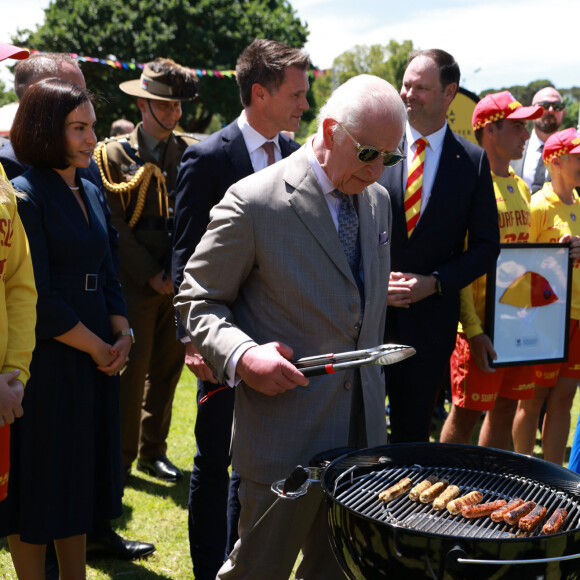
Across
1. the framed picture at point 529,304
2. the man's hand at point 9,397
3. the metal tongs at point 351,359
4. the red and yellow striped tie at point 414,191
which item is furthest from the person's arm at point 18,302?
the framed picture at point 529,304

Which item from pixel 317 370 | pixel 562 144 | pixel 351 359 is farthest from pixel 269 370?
pixel 562 144

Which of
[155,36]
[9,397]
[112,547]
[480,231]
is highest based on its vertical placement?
[155,36]

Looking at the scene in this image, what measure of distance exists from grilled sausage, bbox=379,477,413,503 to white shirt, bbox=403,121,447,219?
5.28 ft

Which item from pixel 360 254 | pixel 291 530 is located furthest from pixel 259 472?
pixel 360 254

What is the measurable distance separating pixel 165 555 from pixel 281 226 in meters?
2.24

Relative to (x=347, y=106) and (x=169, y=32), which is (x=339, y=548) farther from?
(x=169, y=32)

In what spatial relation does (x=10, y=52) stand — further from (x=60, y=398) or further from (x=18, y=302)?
(x=60, y=398)

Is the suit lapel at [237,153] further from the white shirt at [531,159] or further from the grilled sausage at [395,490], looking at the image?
the white shirt at [531,159]

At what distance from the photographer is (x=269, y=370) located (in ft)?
7.20

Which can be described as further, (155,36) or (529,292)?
(155,36)

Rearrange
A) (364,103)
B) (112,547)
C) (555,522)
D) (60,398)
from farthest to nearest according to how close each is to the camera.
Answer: (112,547), (60,398), (364,103), (555,522)

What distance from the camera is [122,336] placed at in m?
3.21

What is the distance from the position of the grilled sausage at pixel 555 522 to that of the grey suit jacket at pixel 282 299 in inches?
28.4

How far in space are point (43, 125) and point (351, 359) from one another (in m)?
1.63
